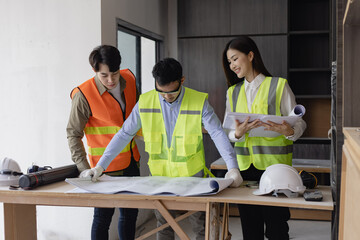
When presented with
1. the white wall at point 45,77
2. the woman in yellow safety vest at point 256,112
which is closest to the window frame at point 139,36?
the white wall at point 45,77

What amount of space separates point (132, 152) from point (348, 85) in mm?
1446

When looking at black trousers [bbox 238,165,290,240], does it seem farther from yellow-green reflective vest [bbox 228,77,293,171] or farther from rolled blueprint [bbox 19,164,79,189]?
rolled blueprint [bbox 19,164,79,189]

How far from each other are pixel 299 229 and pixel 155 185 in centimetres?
250

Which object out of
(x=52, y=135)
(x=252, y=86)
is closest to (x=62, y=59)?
(x=52, y=135)

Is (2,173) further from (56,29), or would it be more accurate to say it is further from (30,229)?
(56,29)

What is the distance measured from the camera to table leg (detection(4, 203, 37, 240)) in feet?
7.72

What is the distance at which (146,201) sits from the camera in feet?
6.95

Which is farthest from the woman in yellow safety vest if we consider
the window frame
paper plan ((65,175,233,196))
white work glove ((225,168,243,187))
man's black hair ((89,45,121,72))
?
the window frame

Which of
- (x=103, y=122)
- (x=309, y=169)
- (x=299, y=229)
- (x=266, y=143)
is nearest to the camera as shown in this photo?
(x=266, y=143)

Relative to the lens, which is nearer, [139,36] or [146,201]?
[146,201]

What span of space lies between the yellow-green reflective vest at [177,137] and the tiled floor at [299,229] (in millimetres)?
1621

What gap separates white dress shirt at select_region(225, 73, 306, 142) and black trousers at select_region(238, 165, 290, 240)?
228 millimetres

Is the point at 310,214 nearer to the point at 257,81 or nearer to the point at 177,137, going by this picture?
the point at 257,81

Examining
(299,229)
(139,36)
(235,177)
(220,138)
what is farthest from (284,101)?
(139,36)
